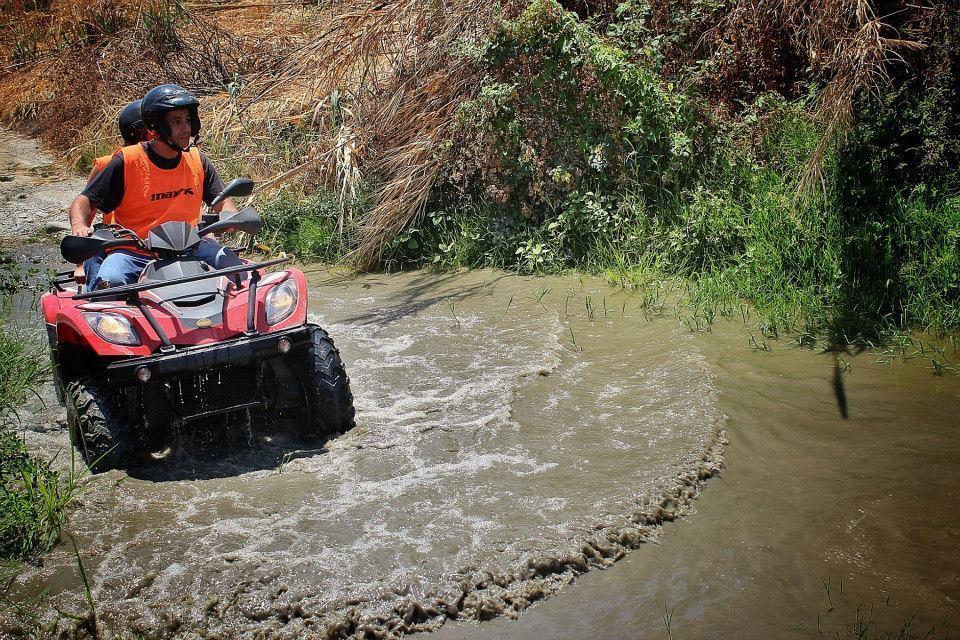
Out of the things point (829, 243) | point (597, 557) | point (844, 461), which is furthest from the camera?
point (829, 243)

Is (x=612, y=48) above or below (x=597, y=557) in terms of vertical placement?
above

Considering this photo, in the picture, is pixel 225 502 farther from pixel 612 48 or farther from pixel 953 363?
pixel 612 48

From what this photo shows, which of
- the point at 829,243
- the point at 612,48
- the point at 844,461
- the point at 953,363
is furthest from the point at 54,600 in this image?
the point at 612,48

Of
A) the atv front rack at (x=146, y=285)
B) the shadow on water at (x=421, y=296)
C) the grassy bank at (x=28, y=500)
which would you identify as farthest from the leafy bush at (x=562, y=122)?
the grassy bank at (x=28, y=500)

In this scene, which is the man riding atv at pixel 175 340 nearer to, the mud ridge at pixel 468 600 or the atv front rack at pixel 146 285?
the atv front rack at pixel 146 285

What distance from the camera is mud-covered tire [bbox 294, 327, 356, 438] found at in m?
4.70

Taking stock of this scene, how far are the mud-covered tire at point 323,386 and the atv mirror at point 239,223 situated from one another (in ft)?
2.11

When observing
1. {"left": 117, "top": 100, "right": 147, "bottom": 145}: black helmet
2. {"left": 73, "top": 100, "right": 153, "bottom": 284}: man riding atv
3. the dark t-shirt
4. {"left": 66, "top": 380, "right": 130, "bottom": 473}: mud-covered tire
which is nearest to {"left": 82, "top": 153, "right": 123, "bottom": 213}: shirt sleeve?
the dark t-shirt

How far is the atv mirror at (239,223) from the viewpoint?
483 cm

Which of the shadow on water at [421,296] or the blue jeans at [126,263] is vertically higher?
the blue jeans at [126,263]

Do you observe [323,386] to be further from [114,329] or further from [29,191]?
[29,191]

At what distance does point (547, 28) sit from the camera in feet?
26.0

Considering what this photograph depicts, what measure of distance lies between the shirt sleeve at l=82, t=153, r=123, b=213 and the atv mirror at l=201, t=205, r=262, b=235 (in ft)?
2.35

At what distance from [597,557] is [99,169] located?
12.0ft
